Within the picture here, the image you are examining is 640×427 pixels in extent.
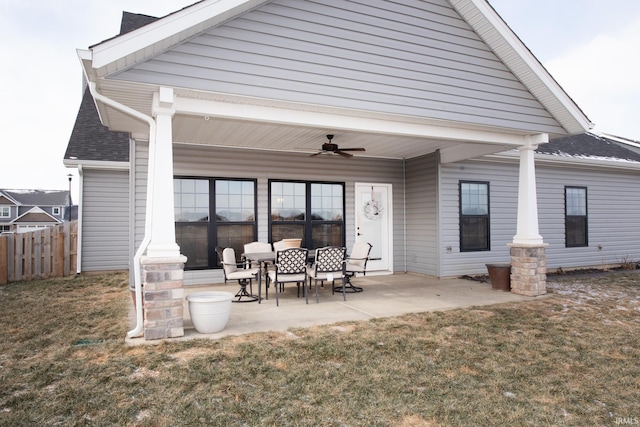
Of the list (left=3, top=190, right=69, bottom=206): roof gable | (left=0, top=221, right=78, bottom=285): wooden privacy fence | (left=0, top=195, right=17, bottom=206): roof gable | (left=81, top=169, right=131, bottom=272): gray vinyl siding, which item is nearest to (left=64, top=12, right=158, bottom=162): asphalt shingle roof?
(left=81, top=169, right=131, bottom=272): gray vinyl siding

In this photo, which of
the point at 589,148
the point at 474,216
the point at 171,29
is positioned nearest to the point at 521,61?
the point at 474,216

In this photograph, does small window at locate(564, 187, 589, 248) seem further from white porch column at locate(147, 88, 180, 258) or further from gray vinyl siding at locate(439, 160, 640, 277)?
white porch column at locate(147, 88, 180, 258)

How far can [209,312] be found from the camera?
439 centimetres

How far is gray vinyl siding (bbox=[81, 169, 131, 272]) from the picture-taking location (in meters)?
9.38

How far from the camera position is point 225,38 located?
4492mm

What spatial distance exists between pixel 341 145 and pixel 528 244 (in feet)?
12.7


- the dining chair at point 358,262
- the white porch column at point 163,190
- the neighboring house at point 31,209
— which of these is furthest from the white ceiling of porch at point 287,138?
the neighboring house at point 31,209

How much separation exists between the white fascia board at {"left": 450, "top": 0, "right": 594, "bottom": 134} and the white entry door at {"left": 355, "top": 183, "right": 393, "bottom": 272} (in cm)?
378

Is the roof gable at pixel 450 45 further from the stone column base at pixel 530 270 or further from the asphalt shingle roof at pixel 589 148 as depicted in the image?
the asphalt shingle roof at pixel 589 148

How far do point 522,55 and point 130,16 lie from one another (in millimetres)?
9688

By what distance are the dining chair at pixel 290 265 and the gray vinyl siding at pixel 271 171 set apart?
2.28m

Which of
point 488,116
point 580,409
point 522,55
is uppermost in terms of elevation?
point 522,55

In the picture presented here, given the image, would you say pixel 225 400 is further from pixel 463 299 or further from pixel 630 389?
pixel 463 299

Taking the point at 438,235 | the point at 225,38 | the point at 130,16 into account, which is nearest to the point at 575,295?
the point at 438,235
